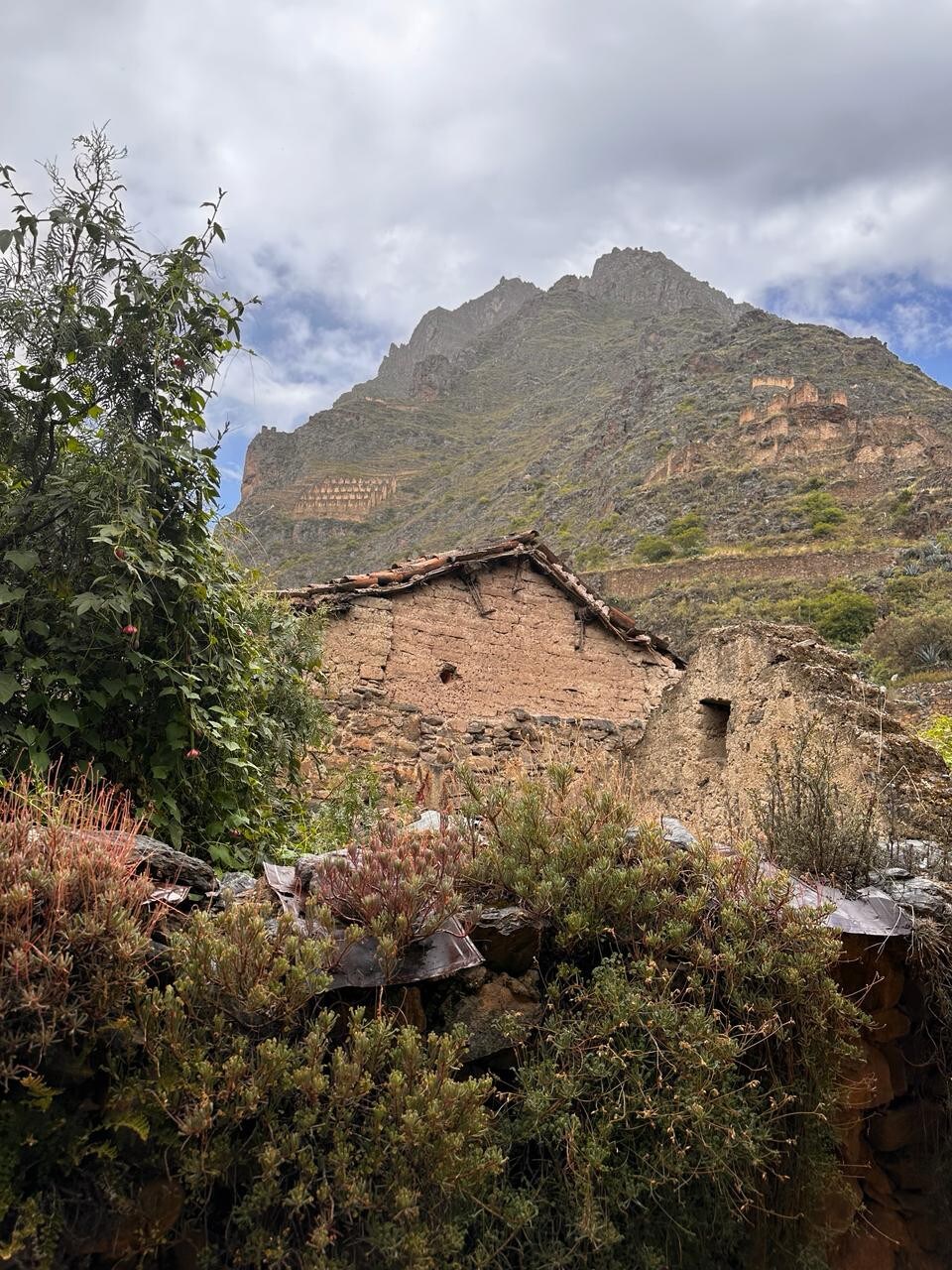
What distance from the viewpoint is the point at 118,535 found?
3.68 metres

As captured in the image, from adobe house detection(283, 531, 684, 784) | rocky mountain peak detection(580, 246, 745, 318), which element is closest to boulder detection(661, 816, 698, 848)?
adobe house detection(283, 531, 684, 784)

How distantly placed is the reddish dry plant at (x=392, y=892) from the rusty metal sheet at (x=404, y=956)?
0.15 feet

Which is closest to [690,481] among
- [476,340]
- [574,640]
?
[574,640]

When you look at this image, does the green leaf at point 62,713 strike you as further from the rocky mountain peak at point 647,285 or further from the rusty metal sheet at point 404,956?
the rocky mountain peak at point 647,285

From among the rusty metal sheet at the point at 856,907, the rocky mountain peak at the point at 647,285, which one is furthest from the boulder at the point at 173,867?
the rocky mountain peak at the point at 647,285

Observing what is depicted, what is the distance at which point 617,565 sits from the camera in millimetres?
47875

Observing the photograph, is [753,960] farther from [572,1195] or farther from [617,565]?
[617,565]

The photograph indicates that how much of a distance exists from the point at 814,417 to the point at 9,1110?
62.2m

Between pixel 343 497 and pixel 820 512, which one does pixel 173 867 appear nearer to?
pixel 820 512

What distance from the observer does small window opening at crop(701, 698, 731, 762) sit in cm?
736

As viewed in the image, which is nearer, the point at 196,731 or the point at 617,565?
the point at 196,731

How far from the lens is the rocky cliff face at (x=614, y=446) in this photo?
170 feet

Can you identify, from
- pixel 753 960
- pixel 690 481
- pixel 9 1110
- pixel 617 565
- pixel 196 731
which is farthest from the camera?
pixel 690 481

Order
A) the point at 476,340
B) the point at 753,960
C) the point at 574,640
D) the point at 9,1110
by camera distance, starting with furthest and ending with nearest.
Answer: the point at 476,340, the point at 574,640, the point at 753,960, the point at 9,1110
